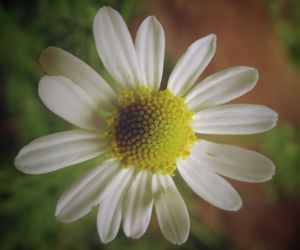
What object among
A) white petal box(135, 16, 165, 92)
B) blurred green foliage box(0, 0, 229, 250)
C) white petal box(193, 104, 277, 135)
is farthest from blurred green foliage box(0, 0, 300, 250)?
white petal box(193, 104, 277, 135)

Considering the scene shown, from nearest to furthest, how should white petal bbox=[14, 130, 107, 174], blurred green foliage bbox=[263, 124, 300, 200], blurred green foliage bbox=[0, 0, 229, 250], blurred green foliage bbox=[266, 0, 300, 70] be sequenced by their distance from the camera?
white petal bbox=[14, 130, 107, 174] → blurred green foliage bbox=[0, 0, 229, 250] → blurred green foliage bbox=[263, 124, 300, 200] → blurred green foliage bbox=[266, 0, 300, 70]

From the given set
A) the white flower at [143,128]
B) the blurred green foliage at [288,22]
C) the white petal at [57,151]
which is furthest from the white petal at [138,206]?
the blurred green foliage at [288,22]

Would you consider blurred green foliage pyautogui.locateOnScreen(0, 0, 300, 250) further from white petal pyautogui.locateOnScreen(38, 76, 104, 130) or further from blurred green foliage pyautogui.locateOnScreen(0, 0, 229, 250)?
white petal pyautogui.locateOnScreen(38, 76, 104, 130)

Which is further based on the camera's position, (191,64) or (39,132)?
(39,132)

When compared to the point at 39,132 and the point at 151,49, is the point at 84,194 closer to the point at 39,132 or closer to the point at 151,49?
the point at 151,49

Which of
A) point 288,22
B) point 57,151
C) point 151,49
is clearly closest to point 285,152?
point 288,22

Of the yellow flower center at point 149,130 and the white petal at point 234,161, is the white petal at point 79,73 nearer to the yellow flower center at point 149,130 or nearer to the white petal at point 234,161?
the yellow flower center at point 149,130

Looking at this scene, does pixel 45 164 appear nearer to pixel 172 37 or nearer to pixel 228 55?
pixel 172 37
